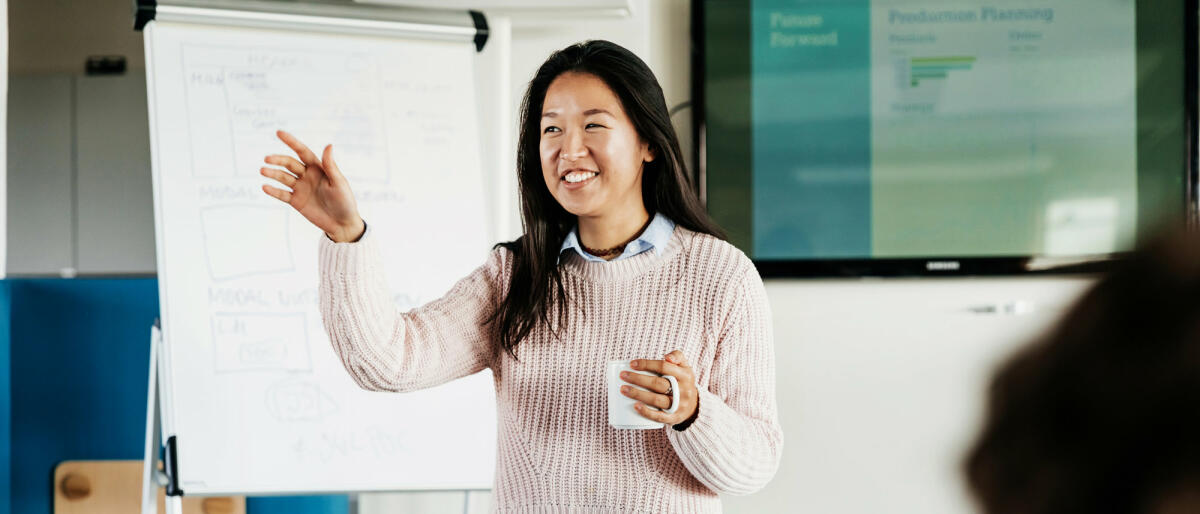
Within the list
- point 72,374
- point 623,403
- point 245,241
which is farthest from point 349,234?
point 72,374

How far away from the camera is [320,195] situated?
139 cm

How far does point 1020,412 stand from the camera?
14.3 inches

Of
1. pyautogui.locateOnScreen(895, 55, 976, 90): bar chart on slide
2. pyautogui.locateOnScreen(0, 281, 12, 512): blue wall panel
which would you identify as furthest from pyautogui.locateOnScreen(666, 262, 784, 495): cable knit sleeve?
pyautogui.locateOnScreen(0, 281, 12, 512): blue wall panel

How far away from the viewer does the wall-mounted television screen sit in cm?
265

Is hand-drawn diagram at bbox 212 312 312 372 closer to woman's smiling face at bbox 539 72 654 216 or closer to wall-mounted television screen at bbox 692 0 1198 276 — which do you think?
woman's smiling face at bbox 539 72 654 216

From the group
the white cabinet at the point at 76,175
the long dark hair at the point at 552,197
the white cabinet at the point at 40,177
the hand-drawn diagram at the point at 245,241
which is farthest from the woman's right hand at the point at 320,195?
the white cabinet at the point at 40,177

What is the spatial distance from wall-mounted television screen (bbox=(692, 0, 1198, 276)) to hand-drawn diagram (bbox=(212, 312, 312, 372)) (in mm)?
1105

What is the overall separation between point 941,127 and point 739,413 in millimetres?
1540

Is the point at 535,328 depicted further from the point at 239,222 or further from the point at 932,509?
the point at 932,509

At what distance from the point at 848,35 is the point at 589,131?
→ 1417 mm

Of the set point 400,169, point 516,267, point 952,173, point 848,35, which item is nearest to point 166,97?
point 400,169

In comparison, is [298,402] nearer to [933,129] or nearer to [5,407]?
[5,407]

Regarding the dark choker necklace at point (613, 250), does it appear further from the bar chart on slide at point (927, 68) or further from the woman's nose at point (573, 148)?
the bar chart on slide at point (927, 68)

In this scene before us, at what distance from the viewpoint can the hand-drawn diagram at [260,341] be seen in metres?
2.13
